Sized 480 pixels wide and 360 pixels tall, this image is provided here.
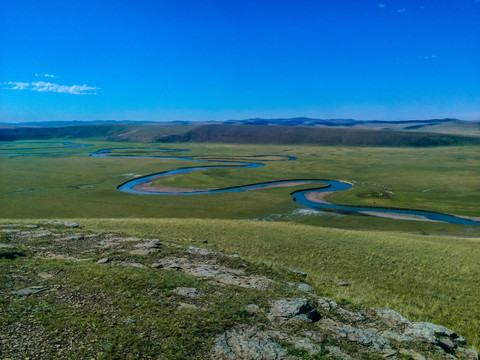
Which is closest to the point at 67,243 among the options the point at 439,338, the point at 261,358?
the point at 261,358

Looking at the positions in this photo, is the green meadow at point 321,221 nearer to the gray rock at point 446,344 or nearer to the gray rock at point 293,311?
the gray rock at point 446,344

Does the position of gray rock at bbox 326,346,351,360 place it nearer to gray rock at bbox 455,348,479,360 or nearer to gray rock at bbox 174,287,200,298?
gray rock at bbox 455,348,479,360

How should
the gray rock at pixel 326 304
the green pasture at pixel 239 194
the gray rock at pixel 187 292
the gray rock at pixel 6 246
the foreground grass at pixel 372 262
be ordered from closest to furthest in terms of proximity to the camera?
the gray rock at pixel 187 292 < the gray rock at pixel 326 304 < the foreground grass at pixel 372 262 < the gray rock at pixel 6 246 < the green pasture at pixel 239 194

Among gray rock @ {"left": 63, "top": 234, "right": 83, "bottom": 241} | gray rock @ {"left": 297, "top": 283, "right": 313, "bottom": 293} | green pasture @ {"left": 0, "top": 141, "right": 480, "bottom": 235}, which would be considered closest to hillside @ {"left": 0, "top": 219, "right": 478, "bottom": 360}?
gray rock @ {"left": 297, "top": 283, "right": 313, "bottom": 293}

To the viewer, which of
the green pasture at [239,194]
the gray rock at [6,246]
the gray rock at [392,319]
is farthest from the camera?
the green pasture at [239,194]

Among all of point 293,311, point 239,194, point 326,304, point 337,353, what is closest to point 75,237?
point 293,311

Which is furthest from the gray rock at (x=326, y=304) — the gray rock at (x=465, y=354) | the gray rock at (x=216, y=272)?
the gray rock at (x=465, y=354)
